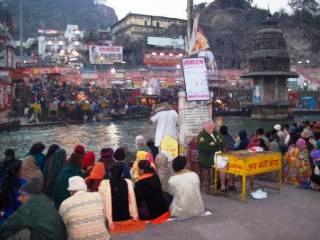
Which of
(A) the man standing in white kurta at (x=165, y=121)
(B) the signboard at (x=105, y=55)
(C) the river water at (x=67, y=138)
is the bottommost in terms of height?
(C) the river water at (x=67, y=138)

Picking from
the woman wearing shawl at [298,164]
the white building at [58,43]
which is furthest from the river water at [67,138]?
the white building at [58,43]

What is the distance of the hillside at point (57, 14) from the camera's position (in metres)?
148

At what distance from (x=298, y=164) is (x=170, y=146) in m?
3.04

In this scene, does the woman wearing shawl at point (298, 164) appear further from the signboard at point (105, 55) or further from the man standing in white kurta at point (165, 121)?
the signboard at point (105, 55)

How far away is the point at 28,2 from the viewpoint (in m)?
160

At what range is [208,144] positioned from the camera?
836 cm

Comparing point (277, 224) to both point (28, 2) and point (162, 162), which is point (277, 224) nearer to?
point (162, 162)

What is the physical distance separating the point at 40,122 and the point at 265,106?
23.4 m

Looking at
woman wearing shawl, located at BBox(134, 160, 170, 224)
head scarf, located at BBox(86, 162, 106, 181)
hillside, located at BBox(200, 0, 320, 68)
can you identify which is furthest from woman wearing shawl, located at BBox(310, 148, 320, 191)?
hillside, located at BBox(200, 0, 320, 68)

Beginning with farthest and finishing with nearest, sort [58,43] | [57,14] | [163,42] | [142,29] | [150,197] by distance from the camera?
[57,14]
[142,29]
[58,43]
[163,42]
[150,197]

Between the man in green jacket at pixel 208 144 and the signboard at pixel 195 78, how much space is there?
202cm

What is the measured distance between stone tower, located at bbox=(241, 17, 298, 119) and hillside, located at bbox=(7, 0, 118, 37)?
117269mm

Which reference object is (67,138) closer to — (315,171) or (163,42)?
(315,171)

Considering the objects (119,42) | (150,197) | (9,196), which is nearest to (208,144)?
(150,197)
